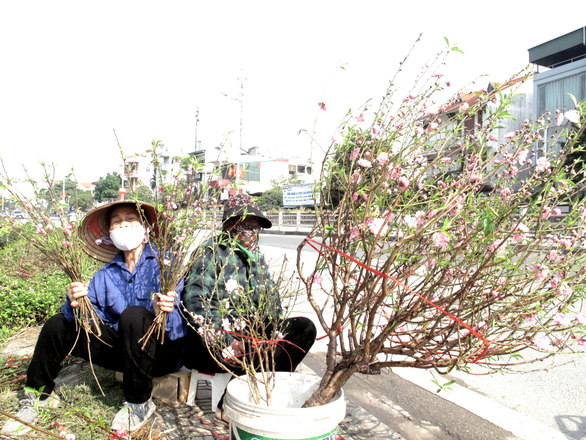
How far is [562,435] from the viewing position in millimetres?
2766

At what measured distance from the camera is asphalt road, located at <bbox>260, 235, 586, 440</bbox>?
283 cm

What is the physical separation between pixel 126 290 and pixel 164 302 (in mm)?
450

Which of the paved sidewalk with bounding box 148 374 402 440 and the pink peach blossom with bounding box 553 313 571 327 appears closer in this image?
the pink peach blossom with bounding box 553 313 571 327

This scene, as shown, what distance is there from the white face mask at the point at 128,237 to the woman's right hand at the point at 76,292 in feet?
1.20

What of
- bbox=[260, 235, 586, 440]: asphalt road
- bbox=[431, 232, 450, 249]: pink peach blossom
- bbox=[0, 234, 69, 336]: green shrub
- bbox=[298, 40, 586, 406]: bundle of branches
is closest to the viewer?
bbox=[431, 232, 450, 249]: pink peach blossom

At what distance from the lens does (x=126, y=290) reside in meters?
2.84

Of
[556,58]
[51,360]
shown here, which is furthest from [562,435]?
[556,58]

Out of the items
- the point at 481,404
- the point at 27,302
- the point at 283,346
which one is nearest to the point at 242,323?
Answer: the point at 283,346

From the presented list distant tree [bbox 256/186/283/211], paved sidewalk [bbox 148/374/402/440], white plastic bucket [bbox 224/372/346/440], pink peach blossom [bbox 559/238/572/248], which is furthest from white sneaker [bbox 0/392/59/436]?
distant tree [bbox 256/186/283/211]

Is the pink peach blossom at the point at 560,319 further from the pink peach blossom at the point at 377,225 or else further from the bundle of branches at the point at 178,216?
the bundle of branches at the point at 178,216

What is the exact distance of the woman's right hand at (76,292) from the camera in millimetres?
2492

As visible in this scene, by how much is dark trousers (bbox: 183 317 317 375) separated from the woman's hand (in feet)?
0.86

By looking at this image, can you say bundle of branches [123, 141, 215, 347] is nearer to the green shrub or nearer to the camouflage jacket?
the camouflage jacket

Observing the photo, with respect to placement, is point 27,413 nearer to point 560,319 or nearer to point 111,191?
point 111,191
